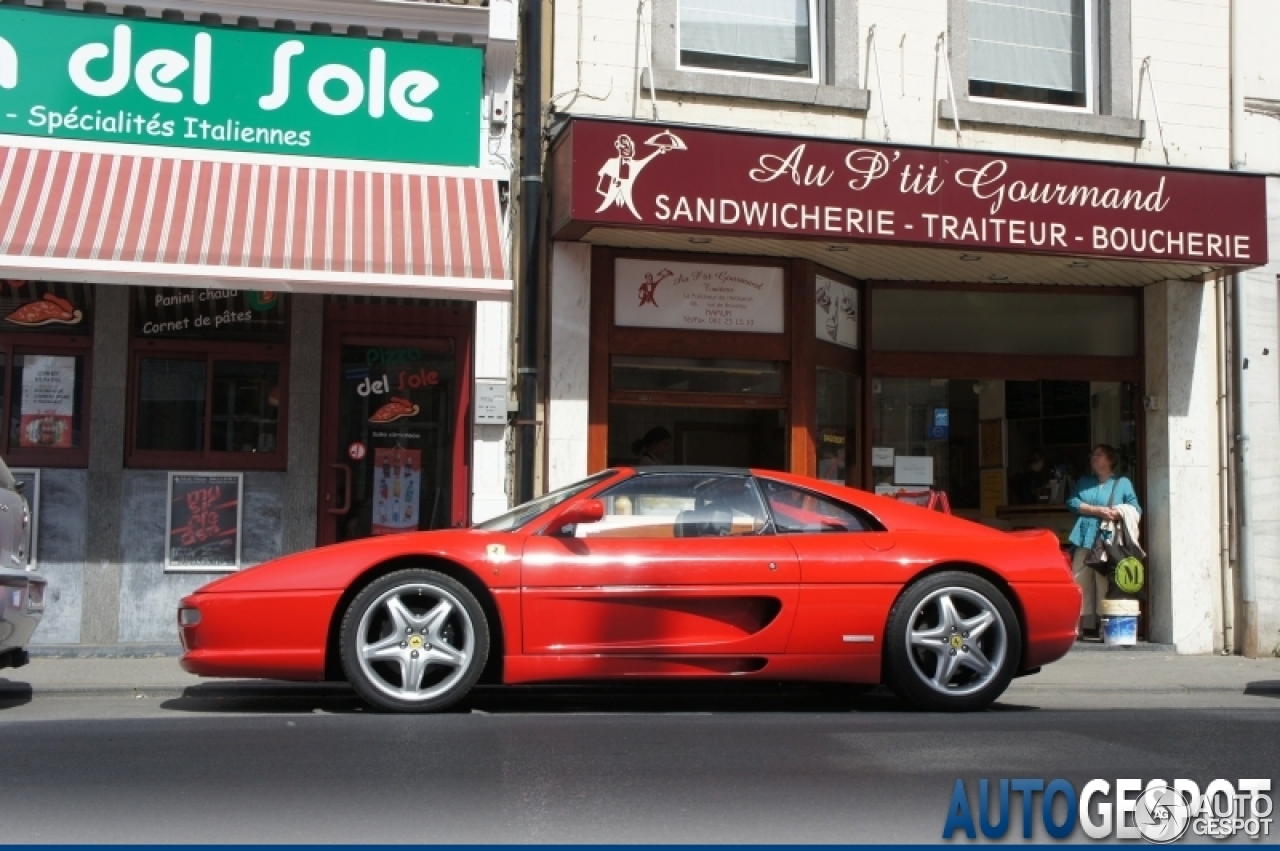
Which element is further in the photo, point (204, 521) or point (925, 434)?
point (925, 434)

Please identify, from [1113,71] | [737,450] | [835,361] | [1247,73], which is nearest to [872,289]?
Answer: [835,361]

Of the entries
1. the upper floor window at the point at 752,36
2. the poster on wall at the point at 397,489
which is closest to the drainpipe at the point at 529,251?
the poster on wall at the point at 397,489

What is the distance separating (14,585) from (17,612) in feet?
0.47

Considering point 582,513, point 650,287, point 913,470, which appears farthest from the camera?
point 913,470

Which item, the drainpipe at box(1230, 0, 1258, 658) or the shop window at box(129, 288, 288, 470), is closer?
the shop window at box(129, 288, 288, 470)

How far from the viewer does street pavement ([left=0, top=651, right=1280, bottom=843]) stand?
15.5ft

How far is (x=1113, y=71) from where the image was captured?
1236 centimetres

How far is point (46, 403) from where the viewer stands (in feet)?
35.0

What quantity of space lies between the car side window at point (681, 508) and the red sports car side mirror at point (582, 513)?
131 mm

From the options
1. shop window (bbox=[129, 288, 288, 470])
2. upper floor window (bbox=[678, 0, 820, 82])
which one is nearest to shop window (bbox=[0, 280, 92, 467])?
shop window (bbox=[129, 288, 288, 470])

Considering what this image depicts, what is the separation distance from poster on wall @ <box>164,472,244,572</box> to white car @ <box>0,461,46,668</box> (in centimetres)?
297

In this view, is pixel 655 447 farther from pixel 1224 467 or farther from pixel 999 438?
pixel 1224 467

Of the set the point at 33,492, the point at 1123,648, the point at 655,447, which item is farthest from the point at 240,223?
the point at 1123,648

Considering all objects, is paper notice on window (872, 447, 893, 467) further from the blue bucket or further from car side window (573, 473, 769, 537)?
car side window (573, 473, 769, 537)
